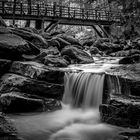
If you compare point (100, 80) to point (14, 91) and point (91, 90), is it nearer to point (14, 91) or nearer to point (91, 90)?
point (91, 90)

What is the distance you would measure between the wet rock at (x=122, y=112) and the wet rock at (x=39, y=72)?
2687 millimetres

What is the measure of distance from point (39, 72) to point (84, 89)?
1935 millimetres

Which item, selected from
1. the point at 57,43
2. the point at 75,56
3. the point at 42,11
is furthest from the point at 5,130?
the point at 42,11

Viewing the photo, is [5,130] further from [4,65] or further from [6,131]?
[4,65]

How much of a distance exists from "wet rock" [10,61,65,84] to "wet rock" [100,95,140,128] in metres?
2.69

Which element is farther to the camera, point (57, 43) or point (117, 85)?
point (57, 43)

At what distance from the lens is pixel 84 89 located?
9.80 metres

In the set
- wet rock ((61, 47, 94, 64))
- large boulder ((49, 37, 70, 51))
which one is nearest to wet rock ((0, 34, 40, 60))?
wet rock ((61, 47, 94, 64))

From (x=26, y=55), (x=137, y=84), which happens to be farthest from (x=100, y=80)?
(x=26, y=55)

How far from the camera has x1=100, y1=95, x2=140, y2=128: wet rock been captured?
703 centimetres

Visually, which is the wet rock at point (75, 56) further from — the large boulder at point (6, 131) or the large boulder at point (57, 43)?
the large boulder at point (6, 131)

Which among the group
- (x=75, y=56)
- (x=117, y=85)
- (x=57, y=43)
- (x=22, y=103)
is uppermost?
(x=57, y=43)

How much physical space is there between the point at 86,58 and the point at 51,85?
557 cm

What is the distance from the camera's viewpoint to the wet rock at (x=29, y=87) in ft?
29.1
